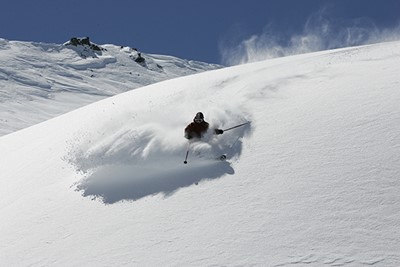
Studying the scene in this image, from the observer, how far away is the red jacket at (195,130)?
28.9 feet

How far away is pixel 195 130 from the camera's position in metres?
8.82

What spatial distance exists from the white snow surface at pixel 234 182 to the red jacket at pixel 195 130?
19 cm

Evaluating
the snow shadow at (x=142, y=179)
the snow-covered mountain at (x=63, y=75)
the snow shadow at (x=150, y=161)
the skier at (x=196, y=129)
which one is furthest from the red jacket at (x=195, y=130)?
the snow-covered mountain at (x=63, y=75)

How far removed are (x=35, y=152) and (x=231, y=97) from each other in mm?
5458

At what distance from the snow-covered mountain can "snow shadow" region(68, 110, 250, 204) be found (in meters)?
23.8

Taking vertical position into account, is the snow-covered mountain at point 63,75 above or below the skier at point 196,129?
above

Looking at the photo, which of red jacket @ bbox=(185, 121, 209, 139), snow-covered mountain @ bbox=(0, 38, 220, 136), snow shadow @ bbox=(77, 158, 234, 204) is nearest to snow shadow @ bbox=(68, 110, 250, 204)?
snow shadow @ bbox=(77, 158, 234, 204)

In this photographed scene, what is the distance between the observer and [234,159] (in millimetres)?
8148

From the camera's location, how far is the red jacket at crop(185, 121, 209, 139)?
8812 mm

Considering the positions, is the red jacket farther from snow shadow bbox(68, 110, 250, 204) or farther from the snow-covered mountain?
the snow-covered mountain

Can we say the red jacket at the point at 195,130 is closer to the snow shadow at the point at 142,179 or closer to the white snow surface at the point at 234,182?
the white snow surface at the point at 234,182

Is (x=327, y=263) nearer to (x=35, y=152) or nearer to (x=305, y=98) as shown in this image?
(x=305, y=98)

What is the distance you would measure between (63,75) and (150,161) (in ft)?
215

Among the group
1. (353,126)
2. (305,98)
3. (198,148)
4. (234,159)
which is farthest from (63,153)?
(353,126)
